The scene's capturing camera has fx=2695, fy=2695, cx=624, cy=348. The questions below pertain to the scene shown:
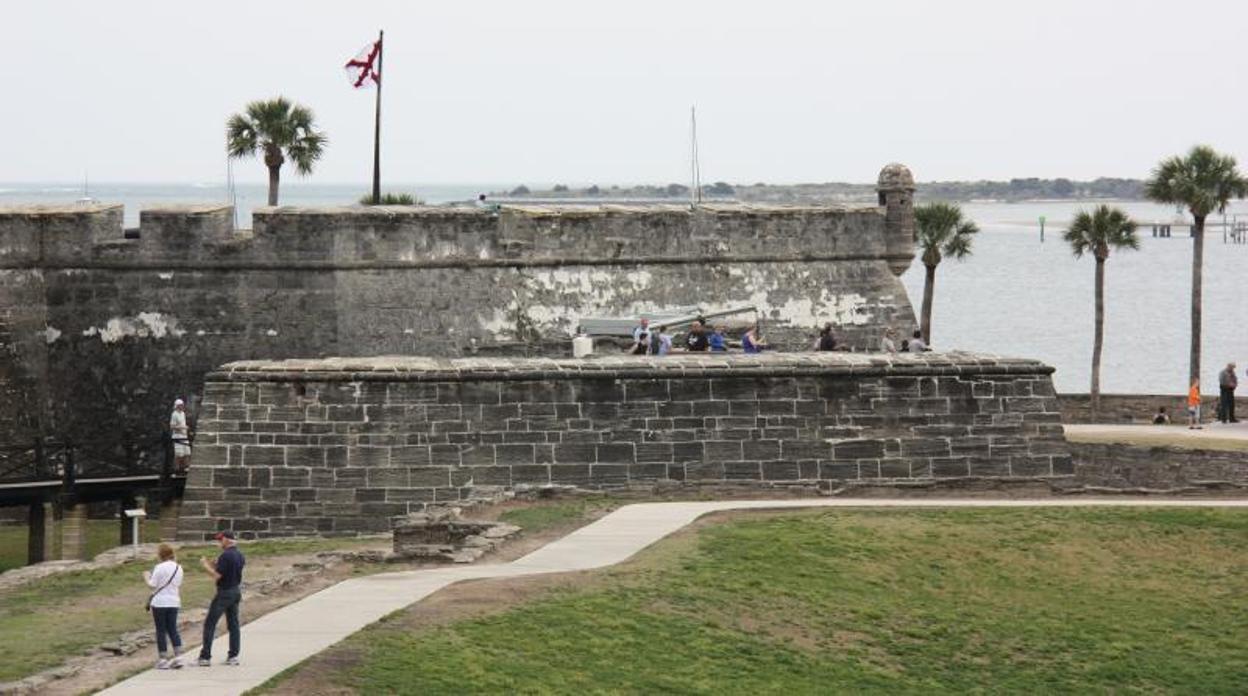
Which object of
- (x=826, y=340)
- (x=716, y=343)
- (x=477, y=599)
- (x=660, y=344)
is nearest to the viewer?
(x=477, y=599)

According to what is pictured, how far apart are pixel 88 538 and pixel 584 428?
7.31 m

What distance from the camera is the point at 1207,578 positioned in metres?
24.9

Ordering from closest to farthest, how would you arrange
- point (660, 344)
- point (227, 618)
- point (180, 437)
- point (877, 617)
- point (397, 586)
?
point (227, 618)
point (397, 586)
point (877, 617)
point (180, 437)
point (660, 344)

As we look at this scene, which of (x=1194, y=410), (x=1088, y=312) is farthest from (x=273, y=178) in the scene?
(x=1088, y=312)

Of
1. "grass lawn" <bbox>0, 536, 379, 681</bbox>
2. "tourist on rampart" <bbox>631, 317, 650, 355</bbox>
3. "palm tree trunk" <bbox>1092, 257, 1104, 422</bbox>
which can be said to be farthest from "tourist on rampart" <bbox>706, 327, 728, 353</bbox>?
"palm tree trunk" <bbox>1092, 257, 1104, 422</bbox>

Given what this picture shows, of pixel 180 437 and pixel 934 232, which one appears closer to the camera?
pixel 180 437

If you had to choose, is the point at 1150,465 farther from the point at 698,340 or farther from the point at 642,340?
the point at 642,340

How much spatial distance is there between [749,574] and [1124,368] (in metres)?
70.1

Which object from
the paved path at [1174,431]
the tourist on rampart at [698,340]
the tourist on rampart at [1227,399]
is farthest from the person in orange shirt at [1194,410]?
the tourist on rampart at [698,340]

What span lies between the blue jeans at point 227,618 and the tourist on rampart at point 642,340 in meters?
12.9

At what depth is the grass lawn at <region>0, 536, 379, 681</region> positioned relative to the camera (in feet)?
66.9

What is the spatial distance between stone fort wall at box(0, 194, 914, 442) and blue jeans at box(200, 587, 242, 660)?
1424cm

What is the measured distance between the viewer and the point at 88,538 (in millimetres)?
32531

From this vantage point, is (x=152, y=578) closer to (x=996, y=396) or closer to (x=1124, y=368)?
(x=996, y=396)
